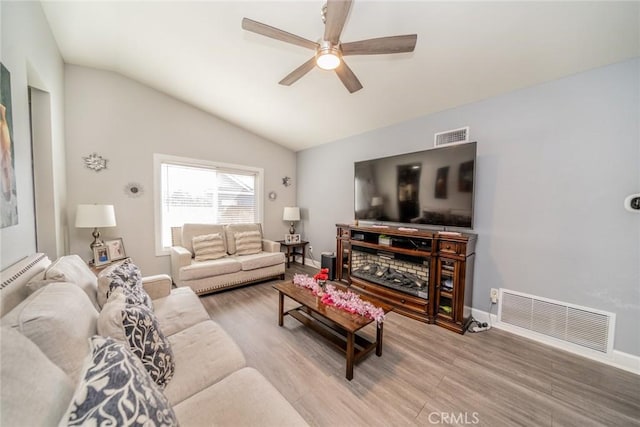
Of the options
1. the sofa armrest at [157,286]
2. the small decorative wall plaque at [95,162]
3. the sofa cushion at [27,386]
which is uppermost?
the small decorative wall plaque at [95,162]

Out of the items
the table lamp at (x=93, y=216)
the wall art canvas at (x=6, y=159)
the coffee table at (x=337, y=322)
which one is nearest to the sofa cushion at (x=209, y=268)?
the table lamp at (x=93, y=216)

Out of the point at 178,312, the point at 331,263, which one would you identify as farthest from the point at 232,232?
the point at 178,312

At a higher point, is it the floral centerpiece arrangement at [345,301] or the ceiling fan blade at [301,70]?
the ceiling fan blade at [301,70]

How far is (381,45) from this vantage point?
1.54 metres

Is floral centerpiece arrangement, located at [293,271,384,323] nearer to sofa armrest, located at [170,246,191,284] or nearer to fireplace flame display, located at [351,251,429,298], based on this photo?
fireplace flame display, located at [351,251,429,298]

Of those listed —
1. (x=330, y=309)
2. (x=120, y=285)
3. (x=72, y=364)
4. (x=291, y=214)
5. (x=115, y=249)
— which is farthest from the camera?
(x=291, y=214)

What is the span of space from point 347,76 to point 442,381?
8.12 feet

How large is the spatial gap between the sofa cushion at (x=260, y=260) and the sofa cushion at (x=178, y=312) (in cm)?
123

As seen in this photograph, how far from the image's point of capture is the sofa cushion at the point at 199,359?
3.53ft

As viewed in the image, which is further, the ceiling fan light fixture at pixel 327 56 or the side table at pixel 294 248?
the side table at pixel 294 248

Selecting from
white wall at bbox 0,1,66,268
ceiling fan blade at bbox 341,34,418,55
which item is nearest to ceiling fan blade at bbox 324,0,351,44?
ceiling fan blade at bbox 341,34,418,55

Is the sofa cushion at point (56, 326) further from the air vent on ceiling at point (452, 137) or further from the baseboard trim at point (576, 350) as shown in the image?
the air vent on ceiling at point (452, 137)

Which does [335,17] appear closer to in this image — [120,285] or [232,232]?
[120,285]

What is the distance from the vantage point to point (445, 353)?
6.35 feet
